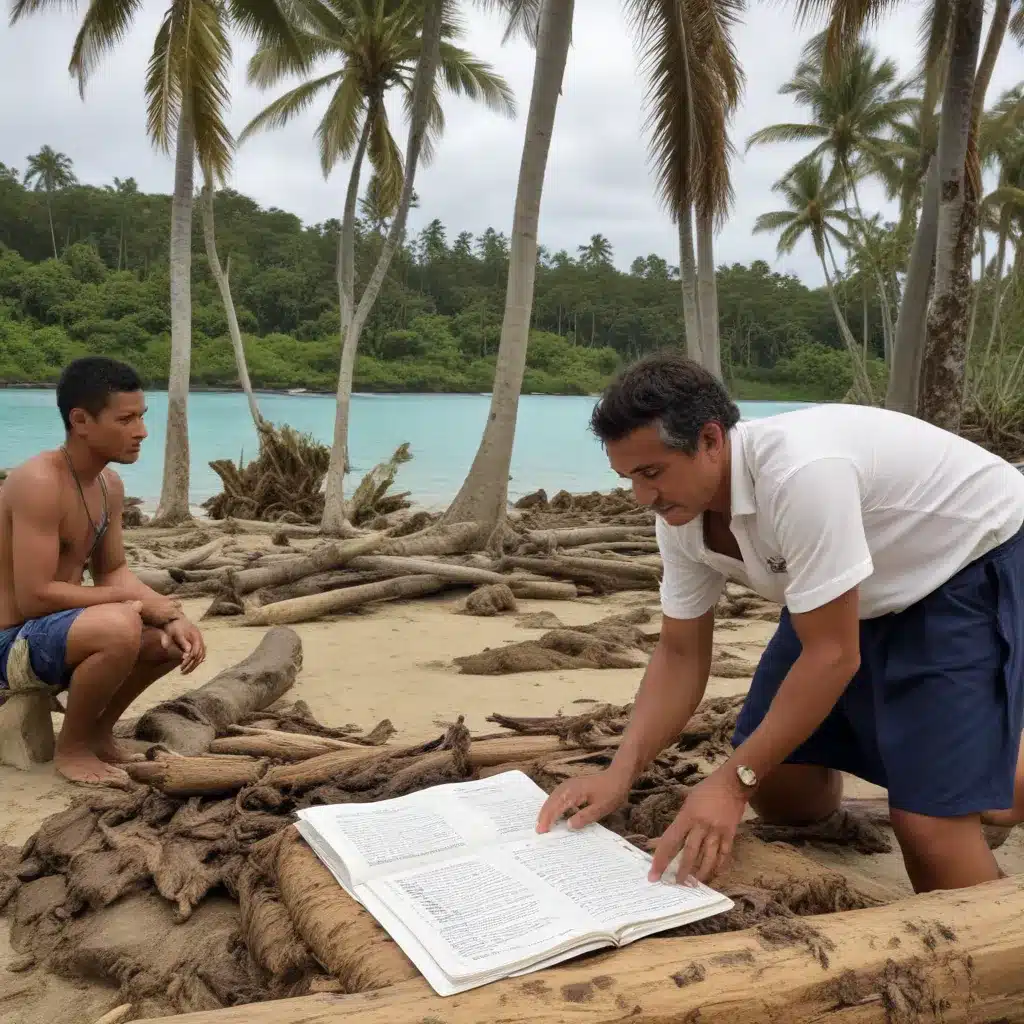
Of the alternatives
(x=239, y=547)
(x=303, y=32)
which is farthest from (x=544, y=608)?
(x=303, y=32)

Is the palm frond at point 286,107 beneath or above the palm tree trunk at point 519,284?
above

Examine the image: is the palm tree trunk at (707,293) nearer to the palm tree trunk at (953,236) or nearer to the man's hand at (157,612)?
the palm tree trunk at (953,236)

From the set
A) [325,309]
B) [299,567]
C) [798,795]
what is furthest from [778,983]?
[325,309]

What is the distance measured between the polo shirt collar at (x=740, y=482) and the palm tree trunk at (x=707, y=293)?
9.40 m

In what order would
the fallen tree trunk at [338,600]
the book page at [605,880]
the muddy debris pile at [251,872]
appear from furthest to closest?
the fallen tree trunk at [338,600] < the muddy debris pile at [251,872] < the book page at [605,880]

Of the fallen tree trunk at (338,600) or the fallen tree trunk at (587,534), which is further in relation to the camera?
the fallen tree trunk at (587,534)

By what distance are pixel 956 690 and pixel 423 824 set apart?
1280 mm

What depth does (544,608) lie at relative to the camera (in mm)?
7473

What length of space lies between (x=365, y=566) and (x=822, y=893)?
5.54 meters

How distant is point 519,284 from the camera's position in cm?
885

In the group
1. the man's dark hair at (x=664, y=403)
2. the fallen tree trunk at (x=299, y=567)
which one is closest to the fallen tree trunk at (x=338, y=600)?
the fallen tree trunk at (x=299, y=567)

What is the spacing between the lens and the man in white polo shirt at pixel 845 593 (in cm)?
209

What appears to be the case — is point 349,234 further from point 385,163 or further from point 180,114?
point 180,114

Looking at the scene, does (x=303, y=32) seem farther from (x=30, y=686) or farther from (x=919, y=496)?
(x=919, y=496)
